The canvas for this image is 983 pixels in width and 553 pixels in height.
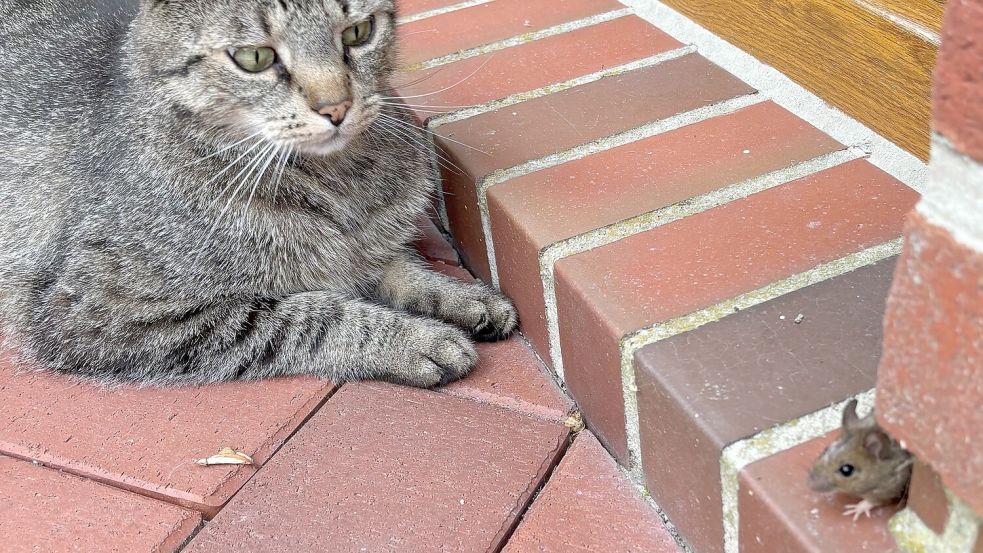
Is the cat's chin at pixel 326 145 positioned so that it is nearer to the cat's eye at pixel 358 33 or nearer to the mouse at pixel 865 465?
the cat's eye at pixel 358 33

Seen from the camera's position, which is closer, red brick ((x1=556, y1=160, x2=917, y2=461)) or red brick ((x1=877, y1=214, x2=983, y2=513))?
red brick ((x1=877, y1=214, x2=983, y2=513))

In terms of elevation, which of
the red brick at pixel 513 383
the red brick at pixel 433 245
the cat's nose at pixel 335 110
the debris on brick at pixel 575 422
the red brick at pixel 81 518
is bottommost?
the debris on brick at pixel 575 422

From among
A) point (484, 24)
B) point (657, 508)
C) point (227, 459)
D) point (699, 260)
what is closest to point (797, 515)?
point (657, 508)

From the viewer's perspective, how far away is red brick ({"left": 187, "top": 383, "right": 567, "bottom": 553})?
1.10 meters

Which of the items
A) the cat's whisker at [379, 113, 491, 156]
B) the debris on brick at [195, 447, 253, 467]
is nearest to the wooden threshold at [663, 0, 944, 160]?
the cat's whisker at [379, 113, 491, 156]

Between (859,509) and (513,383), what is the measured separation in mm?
610

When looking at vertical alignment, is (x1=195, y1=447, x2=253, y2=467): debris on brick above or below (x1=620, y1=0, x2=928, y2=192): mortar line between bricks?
below

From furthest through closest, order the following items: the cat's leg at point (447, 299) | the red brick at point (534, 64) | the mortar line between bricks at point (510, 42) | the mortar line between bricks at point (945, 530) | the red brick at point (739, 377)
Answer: the mortar line between bricks at point (510, 42)
the red brick at point (534, 64)
the cat's leg at point (447, 299)
the red brick at point (739, 377)
the mortar line between bricks at point (945, 530)

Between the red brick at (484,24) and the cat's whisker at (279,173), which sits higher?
the red brick at (484,24)

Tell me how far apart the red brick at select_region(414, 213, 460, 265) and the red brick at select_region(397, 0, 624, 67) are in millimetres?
357

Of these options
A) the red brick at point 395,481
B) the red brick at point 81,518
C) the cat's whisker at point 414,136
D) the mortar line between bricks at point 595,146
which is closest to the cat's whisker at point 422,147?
the cat's whisker at point 414,136

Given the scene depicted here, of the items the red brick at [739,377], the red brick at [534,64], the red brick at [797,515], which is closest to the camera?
the red brick at [797,515]

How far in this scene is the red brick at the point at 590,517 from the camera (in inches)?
41.9

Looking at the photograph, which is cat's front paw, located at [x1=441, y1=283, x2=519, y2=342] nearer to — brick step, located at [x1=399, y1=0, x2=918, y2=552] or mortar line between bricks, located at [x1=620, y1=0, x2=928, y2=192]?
brick step, located at [x1=399, y1=0, x2=918, y2=552]
